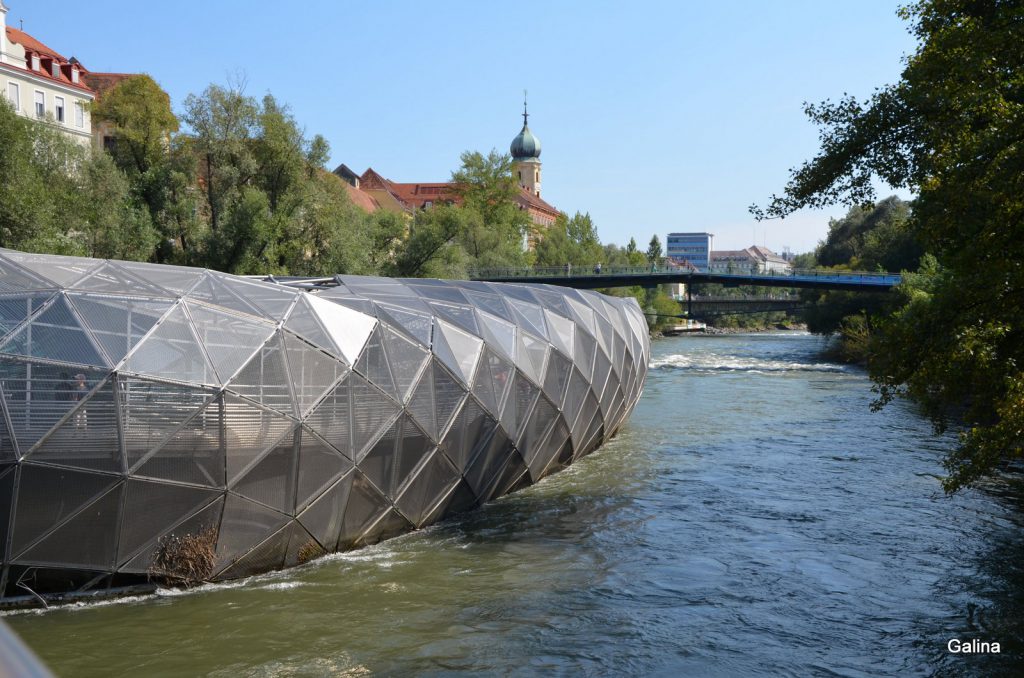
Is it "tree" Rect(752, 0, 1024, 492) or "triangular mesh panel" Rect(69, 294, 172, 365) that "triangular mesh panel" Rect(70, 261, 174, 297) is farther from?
"tree" Rect(752, 0, 1024, 492)

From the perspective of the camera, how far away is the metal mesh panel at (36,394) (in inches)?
424

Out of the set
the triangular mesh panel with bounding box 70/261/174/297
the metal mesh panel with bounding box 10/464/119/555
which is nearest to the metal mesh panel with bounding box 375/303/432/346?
the triangular mesh panel with bounding box 70/261/174/297

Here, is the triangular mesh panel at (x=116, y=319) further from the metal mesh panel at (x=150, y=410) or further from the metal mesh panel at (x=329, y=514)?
the metal mesh panel at (x=329, y=514)

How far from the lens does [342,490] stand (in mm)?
13703

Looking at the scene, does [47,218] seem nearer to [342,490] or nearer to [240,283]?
[240,283]

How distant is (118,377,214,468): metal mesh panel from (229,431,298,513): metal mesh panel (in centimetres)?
119

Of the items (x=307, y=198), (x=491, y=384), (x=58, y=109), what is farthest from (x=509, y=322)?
(x=58, y=109)

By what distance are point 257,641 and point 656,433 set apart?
18285 millimetres

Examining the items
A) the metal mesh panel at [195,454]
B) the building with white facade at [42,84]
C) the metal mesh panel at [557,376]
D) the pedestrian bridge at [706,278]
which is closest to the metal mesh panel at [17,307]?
the metal mesh panel at [195,454]

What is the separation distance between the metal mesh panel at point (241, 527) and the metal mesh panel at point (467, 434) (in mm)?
3663

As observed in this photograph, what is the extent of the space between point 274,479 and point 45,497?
2.91 meters

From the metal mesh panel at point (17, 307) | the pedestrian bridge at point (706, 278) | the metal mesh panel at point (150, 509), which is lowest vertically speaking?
the metal mesh panel at point (150, 509)

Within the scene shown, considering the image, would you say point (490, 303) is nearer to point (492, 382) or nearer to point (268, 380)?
point (492, 382)

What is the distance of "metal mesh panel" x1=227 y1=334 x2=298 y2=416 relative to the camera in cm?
1247
